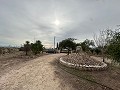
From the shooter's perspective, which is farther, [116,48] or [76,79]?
[76,79]

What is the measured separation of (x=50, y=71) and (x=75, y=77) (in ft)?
9.70

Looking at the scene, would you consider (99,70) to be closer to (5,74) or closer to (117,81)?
(117,81)

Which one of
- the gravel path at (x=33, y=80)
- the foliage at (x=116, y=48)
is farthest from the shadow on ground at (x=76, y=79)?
the foliage at (x=116, y=48)

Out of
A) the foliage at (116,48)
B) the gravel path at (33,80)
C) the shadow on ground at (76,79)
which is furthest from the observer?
the shadow on ground at (76,79)

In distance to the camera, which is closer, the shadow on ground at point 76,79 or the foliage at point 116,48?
the foliage at point 116,48

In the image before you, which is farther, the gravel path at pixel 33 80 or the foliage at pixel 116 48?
the gravel path at pixel 33 80

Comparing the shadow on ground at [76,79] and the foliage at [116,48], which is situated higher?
the foliage at [116,48]

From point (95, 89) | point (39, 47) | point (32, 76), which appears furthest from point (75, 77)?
point (39, 47)

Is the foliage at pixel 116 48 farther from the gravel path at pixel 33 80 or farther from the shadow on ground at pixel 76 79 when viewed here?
the gravel path at pixel 33 80

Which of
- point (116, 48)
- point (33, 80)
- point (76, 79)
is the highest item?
point (116, 48)

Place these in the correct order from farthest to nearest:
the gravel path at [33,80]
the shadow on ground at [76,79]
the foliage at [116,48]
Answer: the shadow on ground at [76,79]
the gravel path at [33,80]
the foliage at [116,48]

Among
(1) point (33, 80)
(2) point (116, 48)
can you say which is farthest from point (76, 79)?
(2) point (116, 48)

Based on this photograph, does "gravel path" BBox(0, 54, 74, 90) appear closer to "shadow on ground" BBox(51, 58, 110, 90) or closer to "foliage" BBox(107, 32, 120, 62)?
"shadow on ground" BBox(51, 58, 110, 90)

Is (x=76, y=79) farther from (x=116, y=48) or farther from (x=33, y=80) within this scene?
(x=116, y=48)
